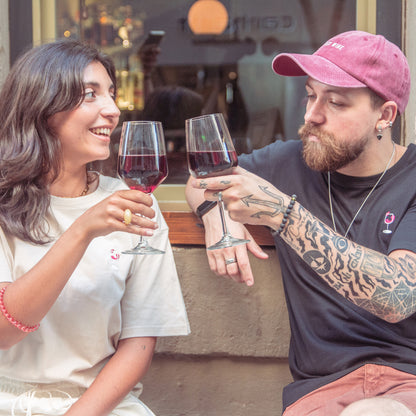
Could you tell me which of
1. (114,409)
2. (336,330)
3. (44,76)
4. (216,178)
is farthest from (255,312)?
(44,76)

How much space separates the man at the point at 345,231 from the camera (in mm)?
1496

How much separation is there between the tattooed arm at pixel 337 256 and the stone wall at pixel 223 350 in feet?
2.15

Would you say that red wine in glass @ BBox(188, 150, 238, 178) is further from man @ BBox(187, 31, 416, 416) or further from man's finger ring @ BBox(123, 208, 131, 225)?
man's finger ring @ BBox(123, 208, 131, 225)

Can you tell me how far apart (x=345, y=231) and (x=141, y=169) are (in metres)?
0.71

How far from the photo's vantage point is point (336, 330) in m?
1.70

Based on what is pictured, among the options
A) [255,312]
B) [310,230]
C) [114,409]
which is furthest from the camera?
[255,312]

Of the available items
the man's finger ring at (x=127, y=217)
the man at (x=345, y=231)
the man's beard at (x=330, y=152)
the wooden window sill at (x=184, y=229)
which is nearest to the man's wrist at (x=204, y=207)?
the man at (x=345, y=231)

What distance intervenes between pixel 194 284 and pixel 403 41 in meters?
1.26

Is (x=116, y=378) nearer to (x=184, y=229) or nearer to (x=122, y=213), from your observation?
(x=122, y=213)

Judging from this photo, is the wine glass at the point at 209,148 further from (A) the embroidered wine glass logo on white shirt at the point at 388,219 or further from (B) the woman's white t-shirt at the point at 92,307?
(A) the embroidered wine glass logo on white shirt at the point at 388,219

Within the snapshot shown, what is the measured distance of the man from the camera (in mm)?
1496

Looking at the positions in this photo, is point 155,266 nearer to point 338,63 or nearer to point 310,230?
point 310,230

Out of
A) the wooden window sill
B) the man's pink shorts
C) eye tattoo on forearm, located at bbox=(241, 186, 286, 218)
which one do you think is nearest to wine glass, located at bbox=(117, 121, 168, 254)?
eye tattoo on forearm, located at bbox=(241, 186, 286, 218)

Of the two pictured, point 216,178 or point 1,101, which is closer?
point 216,178
